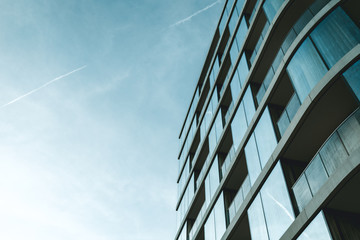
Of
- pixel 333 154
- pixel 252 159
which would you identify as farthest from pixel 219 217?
pixel 333 154

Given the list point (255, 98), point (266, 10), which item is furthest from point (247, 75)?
point (266, 10)

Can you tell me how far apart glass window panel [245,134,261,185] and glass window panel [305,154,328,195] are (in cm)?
339

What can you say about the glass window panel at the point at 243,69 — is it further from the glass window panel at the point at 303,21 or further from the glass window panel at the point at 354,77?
the glass window panel at the point at 354,77

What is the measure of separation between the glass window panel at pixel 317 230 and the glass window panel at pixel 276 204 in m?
0.95

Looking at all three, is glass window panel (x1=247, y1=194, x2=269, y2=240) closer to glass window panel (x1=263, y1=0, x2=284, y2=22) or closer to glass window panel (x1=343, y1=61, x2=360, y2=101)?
glass window panel (x1=343, y1=61, x2=360, y2=101)

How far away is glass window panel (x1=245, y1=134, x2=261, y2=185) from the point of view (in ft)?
43.6

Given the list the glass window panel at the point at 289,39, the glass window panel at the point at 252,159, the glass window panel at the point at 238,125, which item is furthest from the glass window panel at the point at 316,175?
the glass window panel at the point at 238,125

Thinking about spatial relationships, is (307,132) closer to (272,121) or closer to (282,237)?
(272,121)

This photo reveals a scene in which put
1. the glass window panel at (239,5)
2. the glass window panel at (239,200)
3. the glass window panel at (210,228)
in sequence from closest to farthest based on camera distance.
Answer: the glass window panel at (239,200), the glass window panel at (210,228), the glass window panel at (239,5)

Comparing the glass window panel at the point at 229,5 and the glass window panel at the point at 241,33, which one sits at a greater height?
the glass window panel at the point at 229,5

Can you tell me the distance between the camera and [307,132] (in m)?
10.9

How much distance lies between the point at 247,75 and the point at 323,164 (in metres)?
8.96

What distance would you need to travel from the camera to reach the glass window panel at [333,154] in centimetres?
866

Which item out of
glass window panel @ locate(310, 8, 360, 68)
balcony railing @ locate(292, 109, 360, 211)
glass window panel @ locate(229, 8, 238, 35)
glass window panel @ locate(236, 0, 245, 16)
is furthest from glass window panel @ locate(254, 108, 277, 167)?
glass window panel @ locate(236, 0, 245, 16)
